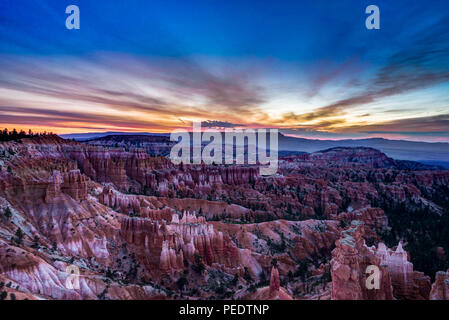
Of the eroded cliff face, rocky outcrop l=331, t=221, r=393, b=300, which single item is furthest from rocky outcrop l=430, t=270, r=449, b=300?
rocky outcrop l=331, t=221, r=393, b=300

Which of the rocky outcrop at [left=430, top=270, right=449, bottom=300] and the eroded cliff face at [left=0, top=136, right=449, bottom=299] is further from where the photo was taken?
the eroded cliff face at [left=0, top=136, right=449, bottom=299]

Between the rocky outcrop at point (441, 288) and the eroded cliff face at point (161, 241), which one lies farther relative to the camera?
the eroded cliff face at point (161, 241)

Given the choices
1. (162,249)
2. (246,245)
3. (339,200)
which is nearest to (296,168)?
(339,200)

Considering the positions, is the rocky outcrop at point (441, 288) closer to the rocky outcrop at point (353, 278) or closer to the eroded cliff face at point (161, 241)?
the eroded cliff face at point (161, 241)

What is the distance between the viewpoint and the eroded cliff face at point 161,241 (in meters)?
17.3

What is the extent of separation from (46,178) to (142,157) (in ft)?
130

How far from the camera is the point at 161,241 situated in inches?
1175

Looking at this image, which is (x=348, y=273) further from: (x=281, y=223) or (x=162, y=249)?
(x=281, y=223)

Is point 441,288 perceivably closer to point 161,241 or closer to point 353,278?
point 353,278

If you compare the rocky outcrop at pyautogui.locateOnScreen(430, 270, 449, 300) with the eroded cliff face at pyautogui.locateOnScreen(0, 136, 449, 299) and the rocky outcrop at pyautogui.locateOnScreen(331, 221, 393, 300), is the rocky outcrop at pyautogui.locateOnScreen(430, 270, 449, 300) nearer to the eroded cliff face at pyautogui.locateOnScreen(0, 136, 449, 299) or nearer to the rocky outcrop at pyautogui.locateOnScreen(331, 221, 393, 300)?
the eroded cliff face at pyautogui.locateOnScreen(0, 136, 449, 299)

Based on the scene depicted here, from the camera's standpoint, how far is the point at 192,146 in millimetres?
115250

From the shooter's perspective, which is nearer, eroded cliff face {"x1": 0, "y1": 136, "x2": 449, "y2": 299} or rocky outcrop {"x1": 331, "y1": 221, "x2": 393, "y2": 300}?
rocky outcrop {"x1": 331, "y1": 221, "x2": 393, "y2": 300}

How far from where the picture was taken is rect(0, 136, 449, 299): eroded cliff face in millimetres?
17281

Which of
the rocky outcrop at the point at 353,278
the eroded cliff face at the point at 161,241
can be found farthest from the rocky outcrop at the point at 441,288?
the rocky outcrop at the point at 353,278
